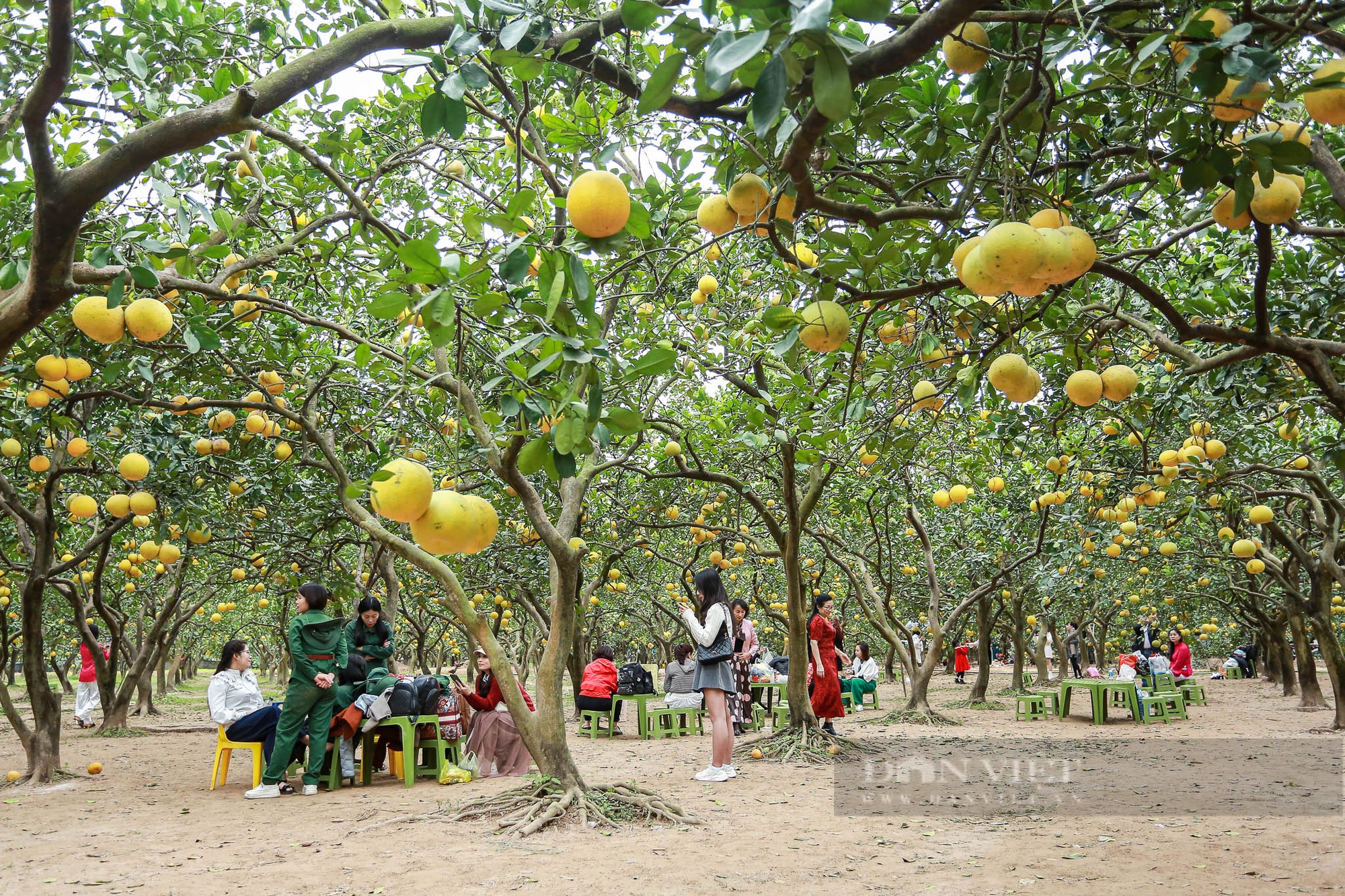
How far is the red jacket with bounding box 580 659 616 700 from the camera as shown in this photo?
1203 cm

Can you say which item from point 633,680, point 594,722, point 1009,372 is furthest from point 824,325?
point 633,680

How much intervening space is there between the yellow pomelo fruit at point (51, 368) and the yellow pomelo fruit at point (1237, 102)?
15.0ft

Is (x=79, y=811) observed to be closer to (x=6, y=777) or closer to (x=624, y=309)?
(x=6, y=777)

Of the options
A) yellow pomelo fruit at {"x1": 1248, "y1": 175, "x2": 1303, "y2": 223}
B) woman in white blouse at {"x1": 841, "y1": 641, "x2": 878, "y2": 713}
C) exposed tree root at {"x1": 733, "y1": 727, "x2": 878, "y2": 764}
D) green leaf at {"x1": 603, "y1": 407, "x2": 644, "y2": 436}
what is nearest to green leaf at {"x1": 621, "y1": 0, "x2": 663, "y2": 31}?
green leaf at {"x1": 603, "y1": 407, "x2": 644, "y2": 436}

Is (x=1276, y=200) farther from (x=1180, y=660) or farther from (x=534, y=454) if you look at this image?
(x=1180, y=660)

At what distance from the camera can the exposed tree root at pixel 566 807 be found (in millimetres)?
5375

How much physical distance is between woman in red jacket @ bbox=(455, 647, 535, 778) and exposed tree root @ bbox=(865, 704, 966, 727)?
20.7ft

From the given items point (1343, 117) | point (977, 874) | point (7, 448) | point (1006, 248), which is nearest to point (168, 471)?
point (7, 448)

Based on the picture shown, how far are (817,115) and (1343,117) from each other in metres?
1.35

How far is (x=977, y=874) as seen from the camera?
4.34 metres

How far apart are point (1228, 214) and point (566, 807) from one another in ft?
15.7

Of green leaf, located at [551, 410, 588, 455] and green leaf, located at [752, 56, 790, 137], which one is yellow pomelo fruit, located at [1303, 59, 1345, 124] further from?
green leaf, located at [551, 410, 588, 455]

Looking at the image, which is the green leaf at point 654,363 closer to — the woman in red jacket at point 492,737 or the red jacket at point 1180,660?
the woman in red jacket at point 492,737

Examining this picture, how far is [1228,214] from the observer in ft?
8.65
